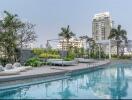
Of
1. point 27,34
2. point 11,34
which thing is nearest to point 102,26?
point 27,34

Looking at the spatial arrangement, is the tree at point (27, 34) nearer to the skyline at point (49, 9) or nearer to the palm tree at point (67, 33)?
the skyline at point (49, 9)

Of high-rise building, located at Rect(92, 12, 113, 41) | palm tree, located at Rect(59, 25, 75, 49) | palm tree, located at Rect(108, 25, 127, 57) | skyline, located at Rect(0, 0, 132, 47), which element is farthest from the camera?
high-rise building, located at Rect(92, 12, 113, 41)

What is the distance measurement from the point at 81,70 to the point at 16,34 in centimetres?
571

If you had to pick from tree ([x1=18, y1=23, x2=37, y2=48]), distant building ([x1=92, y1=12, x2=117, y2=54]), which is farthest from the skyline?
distant building ([x1=92, y1=12, x2=117, y2=54])

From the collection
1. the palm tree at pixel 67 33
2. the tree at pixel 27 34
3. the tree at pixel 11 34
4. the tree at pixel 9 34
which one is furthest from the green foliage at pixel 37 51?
the palm tree at pixel 67 33

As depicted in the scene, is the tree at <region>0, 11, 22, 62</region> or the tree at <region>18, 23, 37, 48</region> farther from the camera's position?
the tree at <region>18, 23, 37, 48</region>

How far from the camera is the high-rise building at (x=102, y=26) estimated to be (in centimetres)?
6081

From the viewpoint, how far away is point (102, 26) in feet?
204

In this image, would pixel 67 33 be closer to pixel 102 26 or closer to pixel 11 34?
pixel 11 34

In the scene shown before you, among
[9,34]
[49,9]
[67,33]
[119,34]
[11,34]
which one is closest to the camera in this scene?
[9,34]

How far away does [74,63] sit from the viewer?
20391 millimetres

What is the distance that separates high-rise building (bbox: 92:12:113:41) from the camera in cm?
6081

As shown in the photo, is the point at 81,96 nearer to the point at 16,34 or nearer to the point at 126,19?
the point at 16,34

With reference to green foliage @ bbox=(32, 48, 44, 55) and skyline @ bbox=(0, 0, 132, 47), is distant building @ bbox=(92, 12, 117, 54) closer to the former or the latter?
skyline @ bbox=(0, 0, 132, 47)
